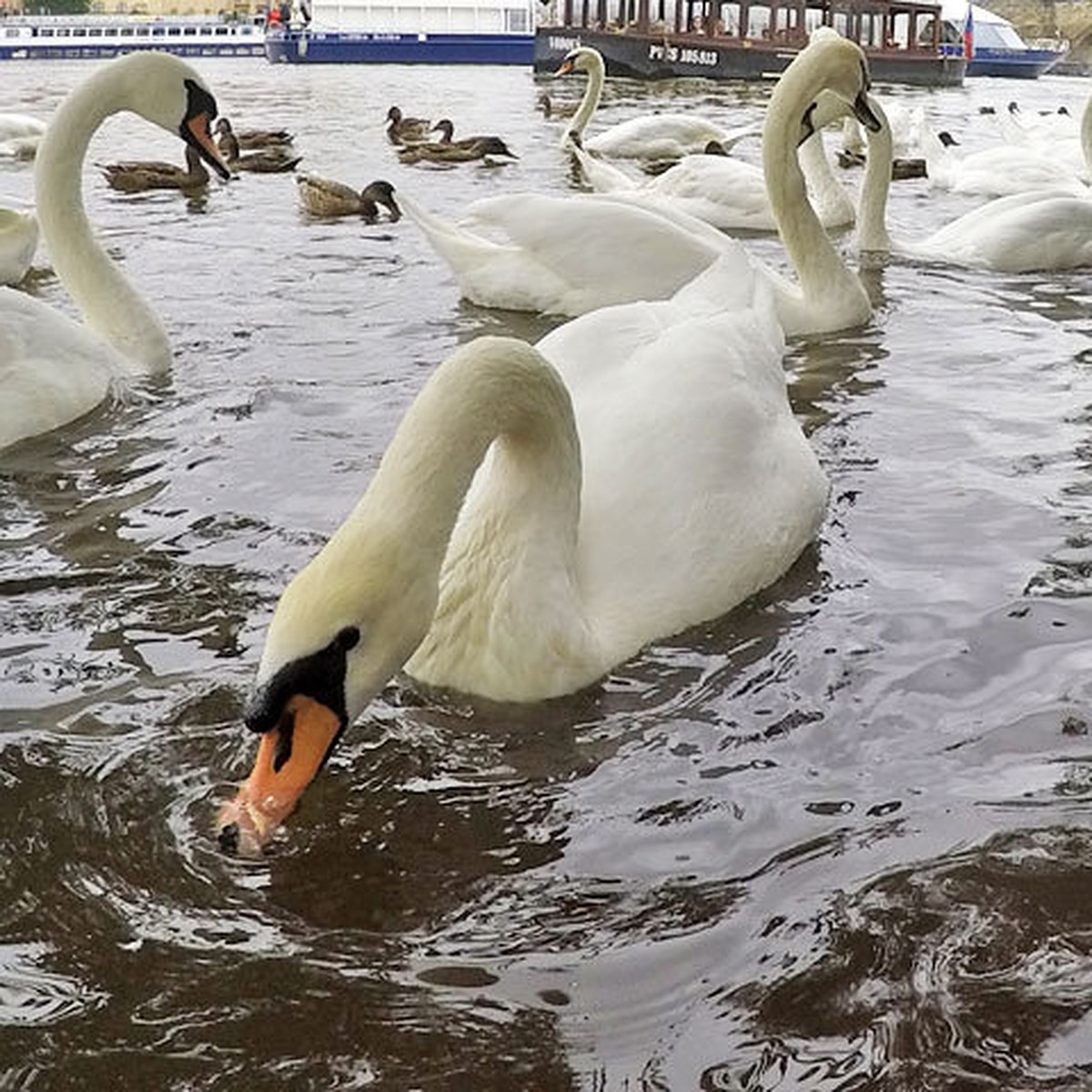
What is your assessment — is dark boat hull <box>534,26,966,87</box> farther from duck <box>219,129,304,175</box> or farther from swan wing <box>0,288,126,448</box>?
swan wing <box>0,288,126,448</box>

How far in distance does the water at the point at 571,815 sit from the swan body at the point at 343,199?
604cm

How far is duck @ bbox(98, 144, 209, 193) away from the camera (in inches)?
549

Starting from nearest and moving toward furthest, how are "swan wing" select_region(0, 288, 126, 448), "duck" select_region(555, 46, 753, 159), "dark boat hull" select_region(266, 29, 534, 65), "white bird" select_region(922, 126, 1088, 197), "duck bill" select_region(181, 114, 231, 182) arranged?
"swan wing" select_region(0, 288, 126, 448), "duck bill" select_region(181, 114, 231, 182), "white bird" select_region(922, 126, 1088, 197), "duck" select_region(555, 46, 753, 159), "dark boat hull" select_region(266, 29, 534, 65)

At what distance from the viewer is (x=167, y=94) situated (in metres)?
7.75

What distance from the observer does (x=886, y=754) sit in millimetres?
3867

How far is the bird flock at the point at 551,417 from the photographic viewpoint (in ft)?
10.9

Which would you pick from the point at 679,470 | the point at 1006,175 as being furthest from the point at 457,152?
the point at 679,470

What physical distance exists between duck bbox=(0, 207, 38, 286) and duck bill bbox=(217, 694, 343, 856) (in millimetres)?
6602

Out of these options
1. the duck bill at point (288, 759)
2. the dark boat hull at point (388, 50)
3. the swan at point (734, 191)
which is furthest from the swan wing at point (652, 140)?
the dark boat hull at point (388, 50)

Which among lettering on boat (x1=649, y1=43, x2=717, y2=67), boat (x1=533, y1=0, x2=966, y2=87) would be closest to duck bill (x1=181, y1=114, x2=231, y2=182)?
boat (x1=533, y1=0, x2=966, y2=87)

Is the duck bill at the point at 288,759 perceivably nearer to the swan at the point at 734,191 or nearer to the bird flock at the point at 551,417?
the bird flock at the point at 551,417

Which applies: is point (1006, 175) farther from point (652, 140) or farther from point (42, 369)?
point (42, 369)

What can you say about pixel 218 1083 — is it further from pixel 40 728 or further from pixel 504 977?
pixel 40 728

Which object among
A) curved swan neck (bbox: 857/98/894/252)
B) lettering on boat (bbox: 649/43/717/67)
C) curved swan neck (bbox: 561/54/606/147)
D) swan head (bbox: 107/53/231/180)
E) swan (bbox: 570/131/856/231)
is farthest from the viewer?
lettering on boat (bbox: 649/43/717/67)
